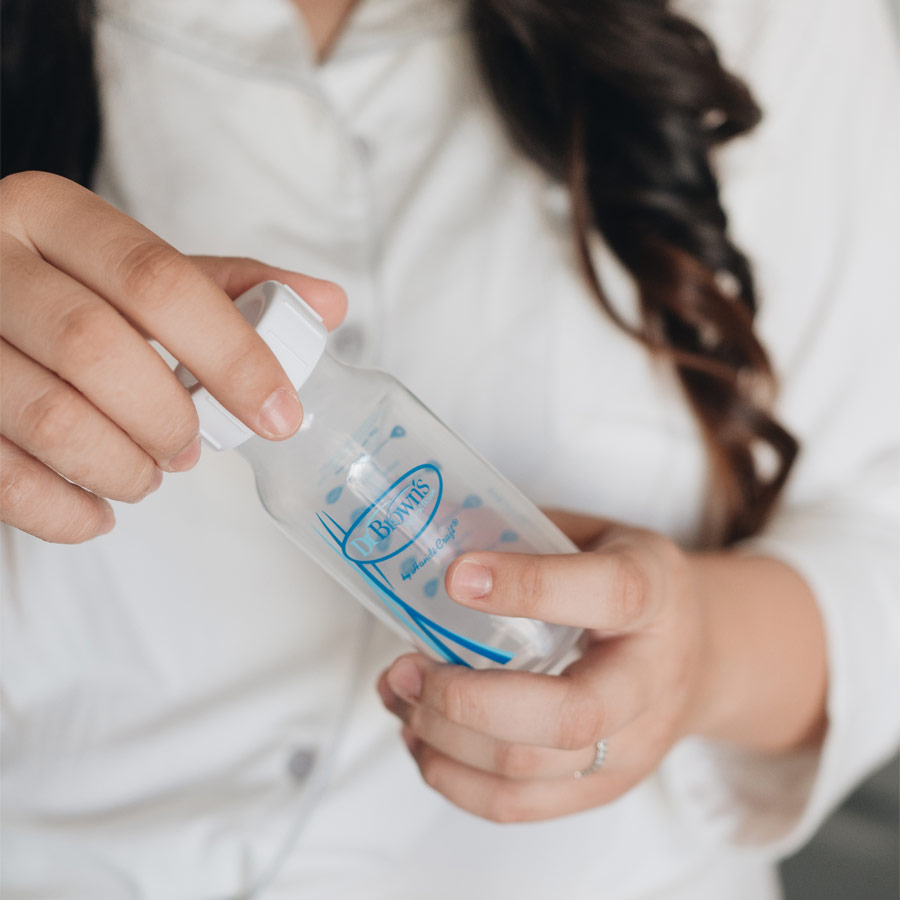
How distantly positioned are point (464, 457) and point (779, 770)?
0.50 m

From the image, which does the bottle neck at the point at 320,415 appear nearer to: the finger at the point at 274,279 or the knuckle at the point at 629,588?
the finger at the point at 274,279

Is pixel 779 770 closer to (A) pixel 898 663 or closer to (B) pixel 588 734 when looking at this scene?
(A) pixel 898 663

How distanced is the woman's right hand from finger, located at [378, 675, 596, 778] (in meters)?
0.22

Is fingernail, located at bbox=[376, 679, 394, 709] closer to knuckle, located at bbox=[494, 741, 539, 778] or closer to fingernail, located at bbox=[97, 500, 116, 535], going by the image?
knuckle, located at bbox=[494, 741, 539, 778]

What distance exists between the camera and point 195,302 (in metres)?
0.34

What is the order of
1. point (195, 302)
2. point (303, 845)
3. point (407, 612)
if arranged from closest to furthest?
point (195, 302) < point (407, 612) < point (303, 845)

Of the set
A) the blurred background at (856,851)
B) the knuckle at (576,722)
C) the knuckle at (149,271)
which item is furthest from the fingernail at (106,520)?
the blurred background at (856,851)

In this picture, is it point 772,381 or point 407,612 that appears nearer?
point 407,612

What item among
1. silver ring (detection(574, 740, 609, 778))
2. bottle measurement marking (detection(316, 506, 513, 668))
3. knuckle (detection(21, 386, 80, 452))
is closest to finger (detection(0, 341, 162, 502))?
knuckle (detection(21, 386, 80, 452))

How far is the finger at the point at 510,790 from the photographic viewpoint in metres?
0.53

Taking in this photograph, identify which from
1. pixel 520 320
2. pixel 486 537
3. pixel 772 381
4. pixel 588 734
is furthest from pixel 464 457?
pixel 772 381

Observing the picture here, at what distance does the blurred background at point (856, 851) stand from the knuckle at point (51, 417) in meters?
0.95

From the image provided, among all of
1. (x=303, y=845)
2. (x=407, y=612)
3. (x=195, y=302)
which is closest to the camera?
(x=195, y=302)

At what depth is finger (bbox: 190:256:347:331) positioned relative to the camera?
431 mm
